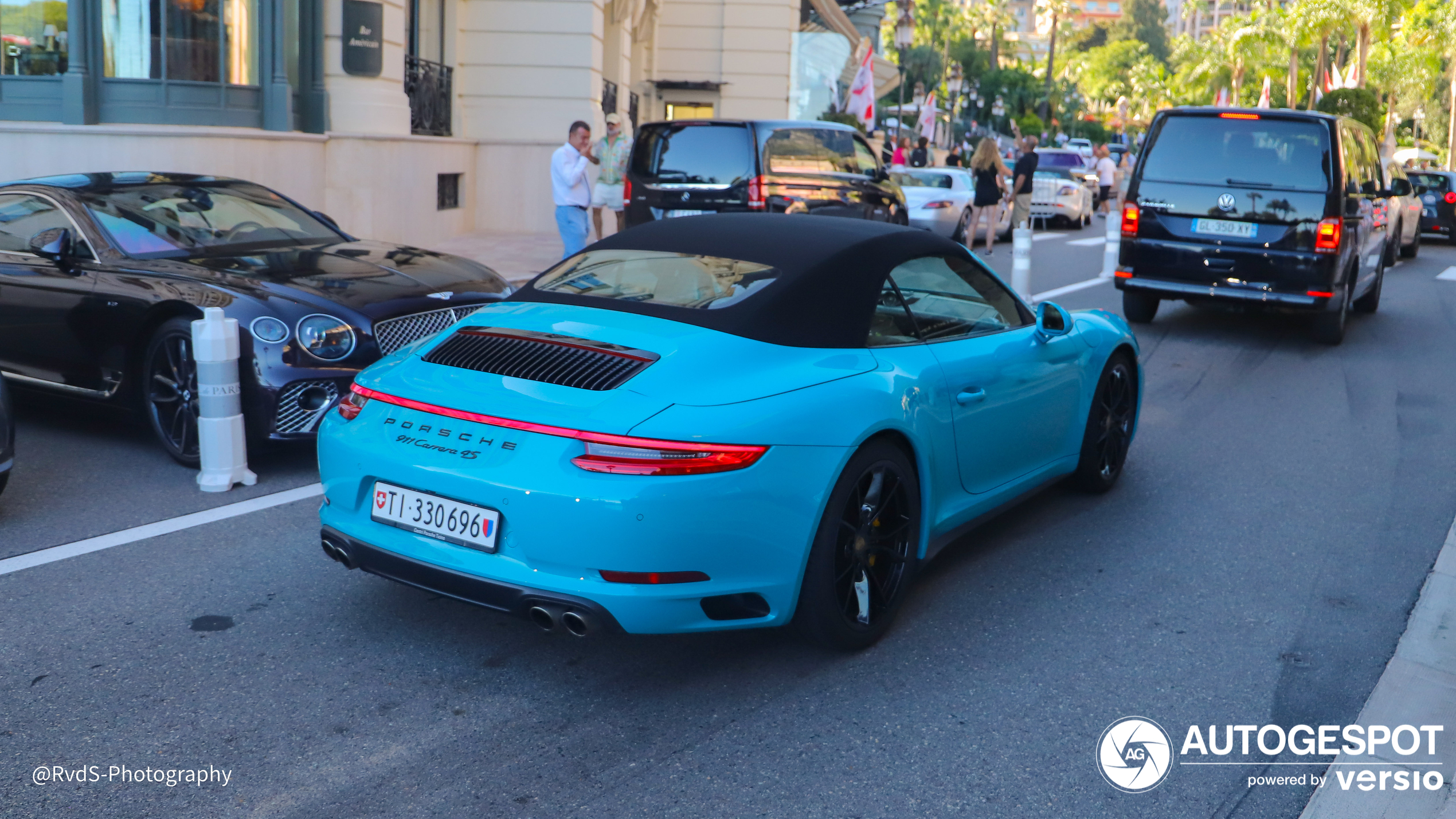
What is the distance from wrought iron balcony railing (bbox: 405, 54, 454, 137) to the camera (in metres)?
19.4

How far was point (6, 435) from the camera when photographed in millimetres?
5629

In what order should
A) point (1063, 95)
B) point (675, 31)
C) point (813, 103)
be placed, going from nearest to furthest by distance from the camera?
point (675, 31) < point (813, 103) < point (1063, 95)

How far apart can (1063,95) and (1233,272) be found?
117244 millimetres

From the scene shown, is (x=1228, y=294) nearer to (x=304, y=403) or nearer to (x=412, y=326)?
(x=412, y=326)

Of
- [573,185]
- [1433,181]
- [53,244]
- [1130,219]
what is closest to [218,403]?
[53,244]

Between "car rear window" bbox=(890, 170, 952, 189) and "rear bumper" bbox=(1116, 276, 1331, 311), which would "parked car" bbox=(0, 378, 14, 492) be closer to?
"rear bumper" bbox=(1116, 276, 1331, 311)

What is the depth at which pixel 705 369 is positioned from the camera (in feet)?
12.9

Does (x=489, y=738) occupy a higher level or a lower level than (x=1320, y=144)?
lower

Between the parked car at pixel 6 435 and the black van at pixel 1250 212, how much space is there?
9036 mm

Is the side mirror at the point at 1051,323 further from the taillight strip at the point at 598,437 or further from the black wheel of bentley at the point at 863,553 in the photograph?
the taillight strip at the point at 598,437

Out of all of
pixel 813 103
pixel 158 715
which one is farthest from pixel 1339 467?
pixel 813 103

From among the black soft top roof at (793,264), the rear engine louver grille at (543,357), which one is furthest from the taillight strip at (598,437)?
the black soft top roof at (793,264)

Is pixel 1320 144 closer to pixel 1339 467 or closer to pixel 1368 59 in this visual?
pixel 1339 467

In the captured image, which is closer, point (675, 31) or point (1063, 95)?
point (675, 31)
